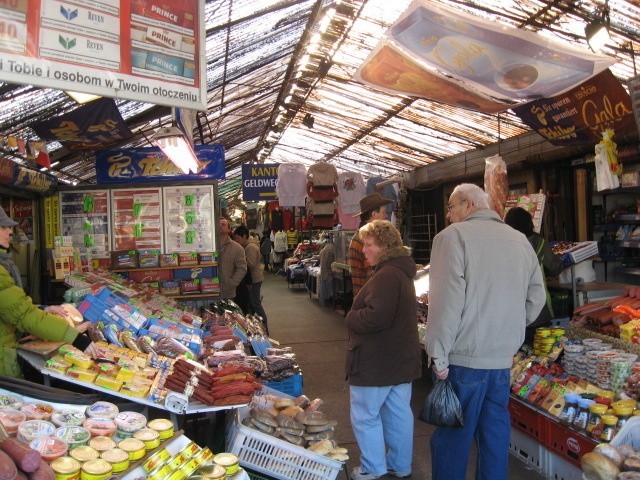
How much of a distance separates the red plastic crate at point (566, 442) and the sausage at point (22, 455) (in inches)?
128

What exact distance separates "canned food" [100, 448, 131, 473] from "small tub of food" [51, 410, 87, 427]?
0.33 meters

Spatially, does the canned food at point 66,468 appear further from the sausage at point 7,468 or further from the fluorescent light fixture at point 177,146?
the fluorescent light fixture at point 177,146

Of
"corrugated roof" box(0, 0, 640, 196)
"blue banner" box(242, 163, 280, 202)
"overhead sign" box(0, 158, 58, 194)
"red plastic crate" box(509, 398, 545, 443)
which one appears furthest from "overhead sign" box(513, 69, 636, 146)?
"blue banner" box(242, 163, 280, 202)

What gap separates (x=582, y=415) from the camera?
12.5 feet

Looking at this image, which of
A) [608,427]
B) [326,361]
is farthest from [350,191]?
[608,427]

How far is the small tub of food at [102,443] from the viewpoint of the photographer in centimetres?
242

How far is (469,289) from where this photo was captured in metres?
3.21

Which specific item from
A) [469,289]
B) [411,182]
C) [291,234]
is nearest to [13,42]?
[469,289]

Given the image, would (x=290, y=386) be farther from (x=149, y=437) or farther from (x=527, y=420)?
(x=149, y=437)

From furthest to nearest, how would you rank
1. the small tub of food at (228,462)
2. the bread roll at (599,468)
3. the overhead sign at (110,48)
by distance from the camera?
the bread roll at (599,468)
the small tub of food at (228,462)
the overhead sign at (110,48)

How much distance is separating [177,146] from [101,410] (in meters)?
2.92

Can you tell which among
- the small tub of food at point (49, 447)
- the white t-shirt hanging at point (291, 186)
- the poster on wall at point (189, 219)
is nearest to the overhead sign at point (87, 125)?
the poster on wall at point (189, 219)

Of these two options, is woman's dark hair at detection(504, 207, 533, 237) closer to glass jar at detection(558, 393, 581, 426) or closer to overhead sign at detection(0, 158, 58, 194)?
glass jar at detection(558, 393, 581, 426)

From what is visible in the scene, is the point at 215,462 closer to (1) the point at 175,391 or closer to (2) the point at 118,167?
(1) the point at 175,391
